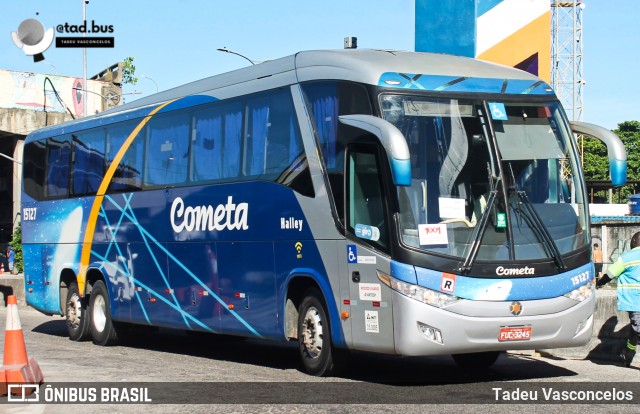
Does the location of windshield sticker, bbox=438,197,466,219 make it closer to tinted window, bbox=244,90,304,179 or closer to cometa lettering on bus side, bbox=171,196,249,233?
tinted window, bbox=244,90,304,179

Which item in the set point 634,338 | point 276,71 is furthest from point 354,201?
point 634,338

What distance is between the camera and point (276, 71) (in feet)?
45.6

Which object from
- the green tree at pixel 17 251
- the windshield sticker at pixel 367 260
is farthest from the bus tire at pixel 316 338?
the green tree at pixel 17 251

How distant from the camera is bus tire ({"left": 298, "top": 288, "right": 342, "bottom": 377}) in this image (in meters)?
12.7

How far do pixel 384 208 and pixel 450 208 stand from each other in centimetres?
69

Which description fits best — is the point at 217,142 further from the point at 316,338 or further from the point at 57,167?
the point at 57,167

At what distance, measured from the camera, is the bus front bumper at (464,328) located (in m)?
11.3

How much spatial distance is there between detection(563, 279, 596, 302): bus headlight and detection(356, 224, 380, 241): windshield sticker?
2135 mm

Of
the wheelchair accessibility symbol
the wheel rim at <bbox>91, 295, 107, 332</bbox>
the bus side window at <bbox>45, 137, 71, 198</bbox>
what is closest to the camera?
the wheelchair accessibility symbol

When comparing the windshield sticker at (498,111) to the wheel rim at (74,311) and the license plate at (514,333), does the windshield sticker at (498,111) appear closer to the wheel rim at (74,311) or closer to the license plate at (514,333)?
the license plate at (514,333)

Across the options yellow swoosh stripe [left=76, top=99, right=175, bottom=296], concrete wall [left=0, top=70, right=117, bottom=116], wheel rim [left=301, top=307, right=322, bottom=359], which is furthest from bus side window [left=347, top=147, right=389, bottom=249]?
concrete wall [left=0, top=70, right=117, bottom=116]

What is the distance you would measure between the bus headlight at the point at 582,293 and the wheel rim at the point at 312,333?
2.88m

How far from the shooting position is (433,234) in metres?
11.4

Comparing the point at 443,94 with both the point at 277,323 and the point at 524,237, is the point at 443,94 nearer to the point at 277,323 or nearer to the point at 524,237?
the point at 524,237
